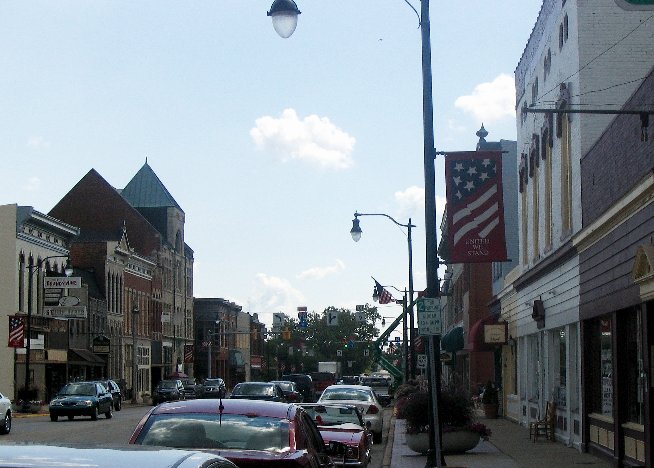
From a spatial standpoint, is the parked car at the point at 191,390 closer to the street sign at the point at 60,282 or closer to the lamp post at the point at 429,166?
the street sign at the point at 60,282

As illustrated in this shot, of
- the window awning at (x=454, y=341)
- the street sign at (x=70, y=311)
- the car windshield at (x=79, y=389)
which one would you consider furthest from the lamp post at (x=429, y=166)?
the street sign at (x=70, y=311)

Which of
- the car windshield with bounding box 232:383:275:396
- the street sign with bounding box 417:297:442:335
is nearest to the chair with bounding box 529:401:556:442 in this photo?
the car windshield with bounding box 232:383:275:396

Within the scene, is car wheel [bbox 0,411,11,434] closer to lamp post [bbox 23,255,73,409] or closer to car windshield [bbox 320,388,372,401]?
car windshield [bbox 320,388,372,401]

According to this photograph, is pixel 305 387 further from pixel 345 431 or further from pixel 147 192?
pixel 345 431

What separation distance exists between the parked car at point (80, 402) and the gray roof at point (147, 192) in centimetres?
6021

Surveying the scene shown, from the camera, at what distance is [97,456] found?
17.3ft

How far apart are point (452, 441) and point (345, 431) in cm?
756

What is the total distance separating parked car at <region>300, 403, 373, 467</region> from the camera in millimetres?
17234

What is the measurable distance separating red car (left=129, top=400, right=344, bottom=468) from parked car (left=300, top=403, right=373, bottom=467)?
4919mm

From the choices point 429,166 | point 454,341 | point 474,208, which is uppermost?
point 429,166

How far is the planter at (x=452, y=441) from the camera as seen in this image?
25844 millimetres

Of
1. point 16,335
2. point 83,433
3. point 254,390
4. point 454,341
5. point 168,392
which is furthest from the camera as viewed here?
point 168,392

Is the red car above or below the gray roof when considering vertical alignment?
below

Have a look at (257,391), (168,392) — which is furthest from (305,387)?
(257,391)
